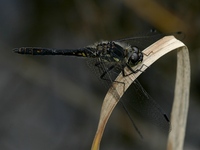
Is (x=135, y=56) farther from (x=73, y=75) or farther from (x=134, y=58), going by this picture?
(x=73, y=75)

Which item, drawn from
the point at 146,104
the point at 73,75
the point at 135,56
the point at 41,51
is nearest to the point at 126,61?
the point at 135,56

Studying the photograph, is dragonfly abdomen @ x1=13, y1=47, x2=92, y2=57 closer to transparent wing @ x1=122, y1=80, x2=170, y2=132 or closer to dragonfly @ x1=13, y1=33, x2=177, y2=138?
dragonfly @ x1=13, y1=33, x2=177, y2=138

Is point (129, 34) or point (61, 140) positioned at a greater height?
point (129, 34)

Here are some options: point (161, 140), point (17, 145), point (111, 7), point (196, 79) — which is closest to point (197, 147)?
point (161, 140)

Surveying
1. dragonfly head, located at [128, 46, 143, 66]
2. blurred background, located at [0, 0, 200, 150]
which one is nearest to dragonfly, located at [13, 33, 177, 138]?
dragonfly head, located at [128, 46, 143, 66]

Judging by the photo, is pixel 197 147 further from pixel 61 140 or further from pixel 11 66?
pixel 11 66

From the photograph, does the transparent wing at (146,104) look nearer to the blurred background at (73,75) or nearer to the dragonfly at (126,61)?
the dragonfly at (126,61)
